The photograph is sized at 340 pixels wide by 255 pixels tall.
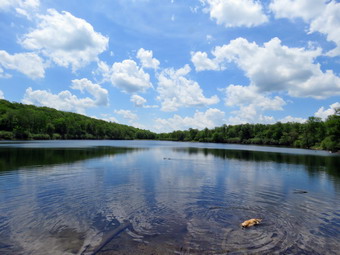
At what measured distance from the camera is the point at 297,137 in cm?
15950

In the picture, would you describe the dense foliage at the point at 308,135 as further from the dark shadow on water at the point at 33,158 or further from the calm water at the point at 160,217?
the dark shadow on water at the point at 33,158

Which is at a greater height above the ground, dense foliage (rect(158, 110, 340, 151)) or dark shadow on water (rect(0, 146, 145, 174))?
dense foliage (rect(158, 110, 340, 151))

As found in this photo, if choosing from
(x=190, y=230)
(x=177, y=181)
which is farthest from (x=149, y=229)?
(x=177, y=181)

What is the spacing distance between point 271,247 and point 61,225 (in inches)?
421

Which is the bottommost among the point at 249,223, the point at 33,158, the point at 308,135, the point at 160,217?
the point at 160,217

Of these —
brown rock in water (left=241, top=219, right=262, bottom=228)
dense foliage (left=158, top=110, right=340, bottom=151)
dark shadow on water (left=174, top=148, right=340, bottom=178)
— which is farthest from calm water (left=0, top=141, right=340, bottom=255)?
dense foliage (left=158, top=110, right=340, bottom=151)

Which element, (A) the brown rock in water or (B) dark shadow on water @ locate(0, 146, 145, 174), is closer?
(A) the brown rock in water

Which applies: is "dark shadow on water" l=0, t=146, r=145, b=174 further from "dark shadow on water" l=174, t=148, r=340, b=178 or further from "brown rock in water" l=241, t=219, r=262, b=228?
"dark shadow on water" l=174, t=148, r=340, b=178

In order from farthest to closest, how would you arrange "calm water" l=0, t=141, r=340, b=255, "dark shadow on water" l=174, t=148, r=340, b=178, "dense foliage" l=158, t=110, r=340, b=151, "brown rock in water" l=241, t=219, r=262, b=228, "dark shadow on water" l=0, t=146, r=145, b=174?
"dense foliage" l=158, t=110, r=340, b=151 < "dark shadow on water" l=174, t=148, r=340, b=178 < "dark shadow on water" l=0, t=146, r=145, b=174 < "brown rock in water" l=241, t=219, r=262, b=228 < "calm water" l=0, t=141, r=340, b=255

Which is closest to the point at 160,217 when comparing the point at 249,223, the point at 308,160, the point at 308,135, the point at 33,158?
the point at 249,223

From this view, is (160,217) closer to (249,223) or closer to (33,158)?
(249,223)

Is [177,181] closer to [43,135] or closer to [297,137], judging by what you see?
[43,135]

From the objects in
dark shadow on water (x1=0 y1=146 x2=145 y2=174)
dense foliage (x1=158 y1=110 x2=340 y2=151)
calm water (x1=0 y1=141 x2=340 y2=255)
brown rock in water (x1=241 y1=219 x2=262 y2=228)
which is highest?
dense foliage (x1=158 y1=110 x2=340 y2=151)

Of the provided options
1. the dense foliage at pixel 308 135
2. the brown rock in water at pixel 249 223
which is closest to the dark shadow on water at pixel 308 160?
the brown rock in water at pixel 249 223
